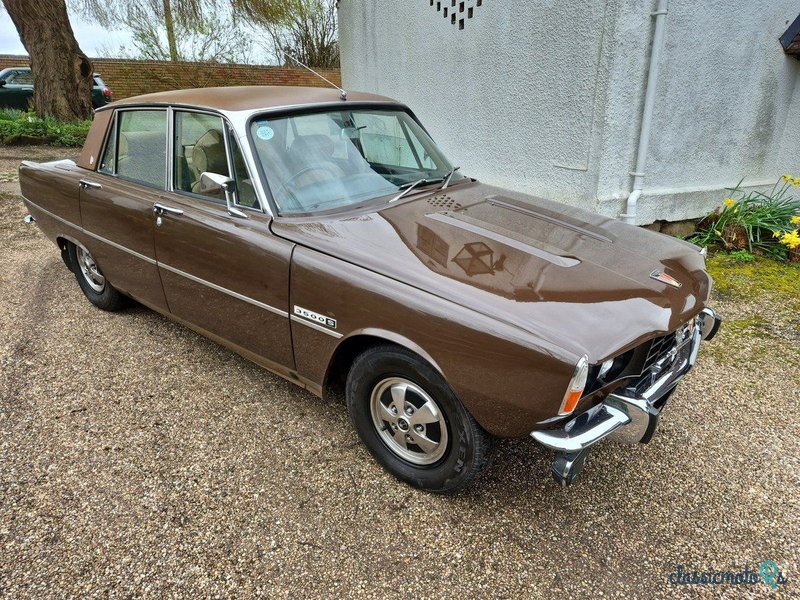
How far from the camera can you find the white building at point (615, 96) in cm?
475

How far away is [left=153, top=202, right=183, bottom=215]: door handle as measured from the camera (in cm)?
300

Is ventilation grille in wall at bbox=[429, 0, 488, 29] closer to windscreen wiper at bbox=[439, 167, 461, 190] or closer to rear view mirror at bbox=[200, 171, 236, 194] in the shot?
windscreen wiper at bbox=[439, 167, 461, 190]

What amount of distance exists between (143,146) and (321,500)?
264cm

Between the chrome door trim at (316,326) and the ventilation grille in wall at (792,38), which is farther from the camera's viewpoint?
the ventilation grille in wall at (792,38)

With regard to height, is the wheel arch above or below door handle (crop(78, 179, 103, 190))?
below

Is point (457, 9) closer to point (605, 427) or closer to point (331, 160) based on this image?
point (331, 160)

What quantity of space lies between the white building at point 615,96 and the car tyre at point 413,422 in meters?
3.51

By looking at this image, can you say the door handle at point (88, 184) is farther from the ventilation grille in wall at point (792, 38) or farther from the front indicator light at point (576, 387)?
the ventilation grille in wall at point (792, 38)

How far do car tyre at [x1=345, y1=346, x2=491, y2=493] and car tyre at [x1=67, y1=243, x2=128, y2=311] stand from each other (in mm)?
2625

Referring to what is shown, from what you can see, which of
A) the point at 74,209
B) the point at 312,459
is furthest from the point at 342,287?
the point at 74,209

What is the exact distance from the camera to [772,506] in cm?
239

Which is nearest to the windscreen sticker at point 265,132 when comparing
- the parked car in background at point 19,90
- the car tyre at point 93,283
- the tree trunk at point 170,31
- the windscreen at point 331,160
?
the windscreen at point 331,160

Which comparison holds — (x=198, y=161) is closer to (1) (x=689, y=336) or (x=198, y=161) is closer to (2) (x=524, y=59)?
(1) (x=689, y=336)

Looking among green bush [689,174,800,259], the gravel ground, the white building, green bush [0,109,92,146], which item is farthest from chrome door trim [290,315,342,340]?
green bush [0,109,92,146]
